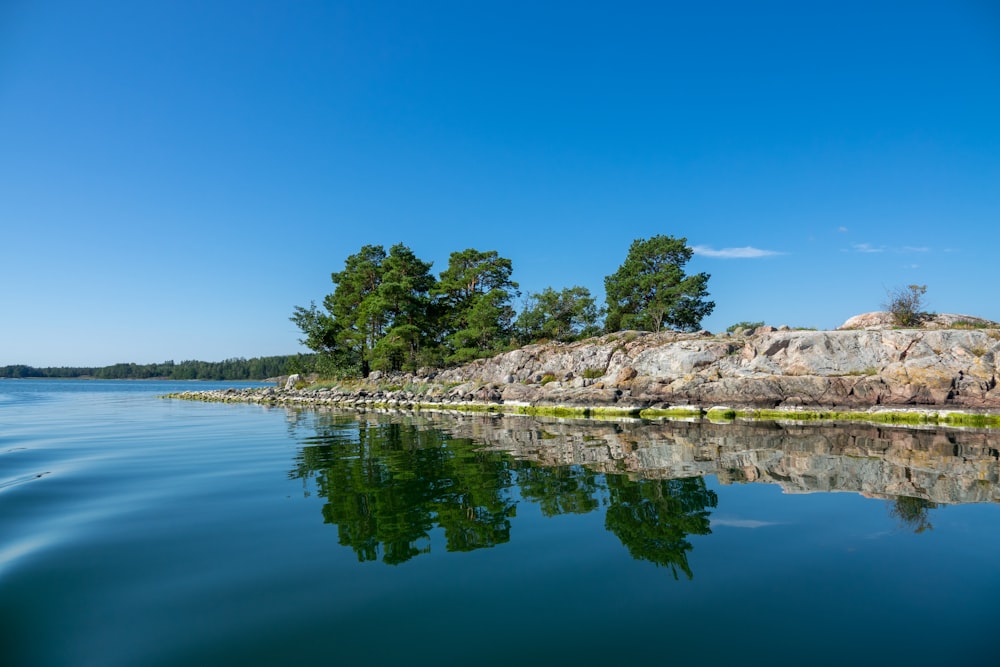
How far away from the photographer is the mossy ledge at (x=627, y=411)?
2448 cm

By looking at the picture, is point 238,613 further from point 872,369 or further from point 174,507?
point 872,369

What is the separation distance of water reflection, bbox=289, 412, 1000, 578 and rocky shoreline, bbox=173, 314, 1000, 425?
17.8ft

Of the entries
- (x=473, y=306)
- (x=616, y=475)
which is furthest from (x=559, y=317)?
(x=616, y=475)

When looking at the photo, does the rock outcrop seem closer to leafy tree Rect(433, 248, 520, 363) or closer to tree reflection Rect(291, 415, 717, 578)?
leafy tree Rect(433, 248, 520, 363)

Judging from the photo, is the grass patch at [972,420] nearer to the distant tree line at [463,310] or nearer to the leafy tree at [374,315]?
the distant tree line at [463,310]

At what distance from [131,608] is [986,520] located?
13795 millimetres

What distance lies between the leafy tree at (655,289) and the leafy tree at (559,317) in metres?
2.46

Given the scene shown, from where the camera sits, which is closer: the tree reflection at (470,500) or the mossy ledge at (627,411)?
the tree reflection at (470,500)

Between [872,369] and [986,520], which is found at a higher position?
[872,369]

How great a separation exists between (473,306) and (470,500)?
160ft

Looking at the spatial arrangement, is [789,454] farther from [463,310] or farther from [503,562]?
[463,310]

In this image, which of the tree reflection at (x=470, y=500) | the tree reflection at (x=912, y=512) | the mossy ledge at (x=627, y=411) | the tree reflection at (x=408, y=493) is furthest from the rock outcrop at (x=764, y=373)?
the tree reflection at (x=470, y=500)

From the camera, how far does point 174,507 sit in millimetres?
10180

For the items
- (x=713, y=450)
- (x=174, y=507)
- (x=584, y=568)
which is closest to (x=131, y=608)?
(x=174, y=507)
